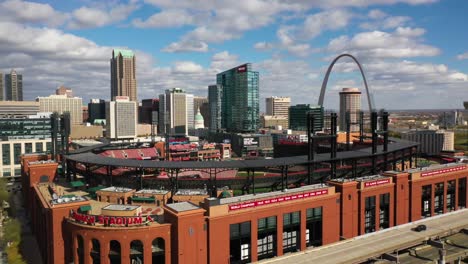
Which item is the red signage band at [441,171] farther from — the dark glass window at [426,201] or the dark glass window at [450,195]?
the dark glass window at [450,195]

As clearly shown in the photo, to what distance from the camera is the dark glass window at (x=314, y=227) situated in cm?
5522

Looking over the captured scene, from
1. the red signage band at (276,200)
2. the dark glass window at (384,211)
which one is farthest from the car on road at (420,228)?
the red signage band at (276,200)

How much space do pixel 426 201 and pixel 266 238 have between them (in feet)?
118

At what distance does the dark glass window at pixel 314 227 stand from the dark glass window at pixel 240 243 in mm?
10156

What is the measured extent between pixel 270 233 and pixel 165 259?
14662 millimetres

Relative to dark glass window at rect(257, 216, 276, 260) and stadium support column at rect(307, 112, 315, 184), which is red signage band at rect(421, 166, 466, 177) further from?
dark glass window at rect(257, 216, 276, 260)

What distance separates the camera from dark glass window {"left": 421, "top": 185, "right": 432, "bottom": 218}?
69812 mm

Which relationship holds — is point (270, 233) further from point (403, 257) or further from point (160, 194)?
point (160, 194)

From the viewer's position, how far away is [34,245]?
6769cm

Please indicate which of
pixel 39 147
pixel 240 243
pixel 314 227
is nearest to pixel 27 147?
pixel 39 147

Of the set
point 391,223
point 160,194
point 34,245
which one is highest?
point 160,194

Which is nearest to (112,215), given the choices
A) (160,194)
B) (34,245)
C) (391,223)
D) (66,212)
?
(66,212)

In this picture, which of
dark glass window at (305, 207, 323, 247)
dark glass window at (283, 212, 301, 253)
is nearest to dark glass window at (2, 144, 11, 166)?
dark glass window at (283, 212, 301, 253)

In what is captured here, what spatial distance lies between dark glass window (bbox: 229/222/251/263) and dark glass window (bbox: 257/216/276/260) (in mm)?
1896
